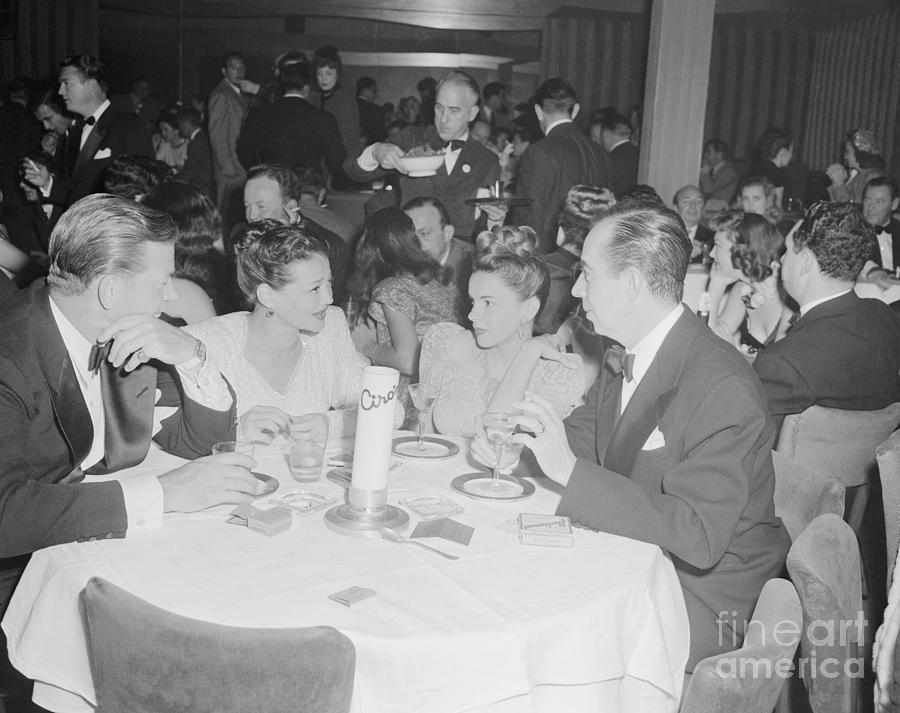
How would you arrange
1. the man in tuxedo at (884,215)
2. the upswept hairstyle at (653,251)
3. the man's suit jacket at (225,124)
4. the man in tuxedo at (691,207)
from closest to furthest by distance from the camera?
the upswept hairstyle at (653,251) → the man in tuxedo at (691,207) → the man in tuxedo at (884,215) → the man's suit jacket at (225,124)

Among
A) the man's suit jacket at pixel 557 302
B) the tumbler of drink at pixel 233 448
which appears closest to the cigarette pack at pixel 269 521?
the tumbler of drink at pixel 233 448

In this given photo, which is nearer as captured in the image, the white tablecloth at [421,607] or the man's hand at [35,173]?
the white tablecloth at [421,607]

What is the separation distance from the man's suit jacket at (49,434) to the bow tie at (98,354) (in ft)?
0.25

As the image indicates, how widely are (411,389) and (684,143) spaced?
4933 millimetres

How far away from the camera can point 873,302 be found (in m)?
3.21

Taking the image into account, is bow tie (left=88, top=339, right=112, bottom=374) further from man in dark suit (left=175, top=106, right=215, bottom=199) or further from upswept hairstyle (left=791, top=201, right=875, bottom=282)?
man in dark suit (left=175, top=106, right=215, bottom=199)

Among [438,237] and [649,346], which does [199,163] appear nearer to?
[438,237]

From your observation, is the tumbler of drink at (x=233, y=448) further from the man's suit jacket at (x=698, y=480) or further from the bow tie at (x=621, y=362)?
the bow tie at (x=621, y=362)

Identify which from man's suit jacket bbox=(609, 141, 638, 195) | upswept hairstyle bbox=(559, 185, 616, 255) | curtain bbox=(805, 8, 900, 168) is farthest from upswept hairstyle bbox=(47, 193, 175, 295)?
curtain bbox=(805, 8, 900, 168)

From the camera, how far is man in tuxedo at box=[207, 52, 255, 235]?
22.0 ft

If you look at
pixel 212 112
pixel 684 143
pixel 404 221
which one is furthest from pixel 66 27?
pixel 404 221

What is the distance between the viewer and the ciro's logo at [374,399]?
1.71 m

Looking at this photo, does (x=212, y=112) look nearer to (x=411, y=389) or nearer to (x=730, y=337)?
(x=730, y=337)

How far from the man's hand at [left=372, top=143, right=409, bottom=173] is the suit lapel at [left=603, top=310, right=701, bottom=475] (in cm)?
302
